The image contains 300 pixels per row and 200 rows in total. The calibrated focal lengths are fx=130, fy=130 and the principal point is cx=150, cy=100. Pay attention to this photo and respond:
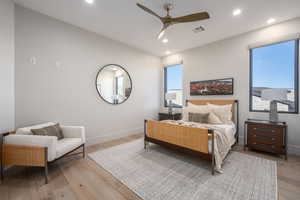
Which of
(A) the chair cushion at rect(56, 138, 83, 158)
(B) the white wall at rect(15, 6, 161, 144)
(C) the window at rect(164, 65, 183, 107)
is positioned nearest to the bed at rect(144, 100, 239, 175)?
(B) the white wall at rect(15, 6, 161, 144)

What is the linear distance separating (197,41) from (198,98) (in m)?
1.83

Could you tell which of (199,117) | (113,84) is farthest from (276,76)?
(113,84)

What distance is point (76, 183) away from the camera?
1.94 meters

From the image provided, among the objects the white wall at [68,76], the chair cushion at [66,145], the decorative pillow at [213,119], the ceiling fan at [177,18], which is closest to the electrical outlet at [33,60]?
the white wall at [68,76]

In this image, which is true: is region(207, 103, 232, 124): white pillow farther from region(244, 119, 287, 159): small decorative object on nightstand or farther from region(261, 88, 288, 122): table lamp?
region(261, 88, 288, 122): table lamp

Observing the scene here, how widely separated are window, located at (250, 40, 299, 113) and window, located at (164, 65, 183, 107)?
2261mm

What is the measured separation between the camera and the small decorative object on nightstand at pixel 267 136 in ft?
8.80

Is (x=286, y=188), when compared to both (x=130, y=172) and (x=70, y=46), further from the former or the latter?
(x=70, y=46)

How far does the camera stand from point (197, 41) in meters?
4.05

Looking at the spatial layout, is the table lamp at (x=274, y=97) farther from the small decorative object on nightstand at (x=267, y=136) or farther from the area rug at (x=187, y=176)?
the area rug at (x=187, y=176)

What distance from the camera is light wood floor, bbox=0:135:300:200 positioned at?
5.52ft

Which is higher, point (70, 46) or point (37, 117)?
point (70, 46)

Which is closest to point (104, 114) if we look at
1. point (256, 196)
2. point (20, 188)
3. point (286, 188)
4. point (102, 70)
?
point (102, 70)

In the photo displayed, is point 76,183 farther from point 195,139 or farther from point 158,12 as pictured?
point 158,12
